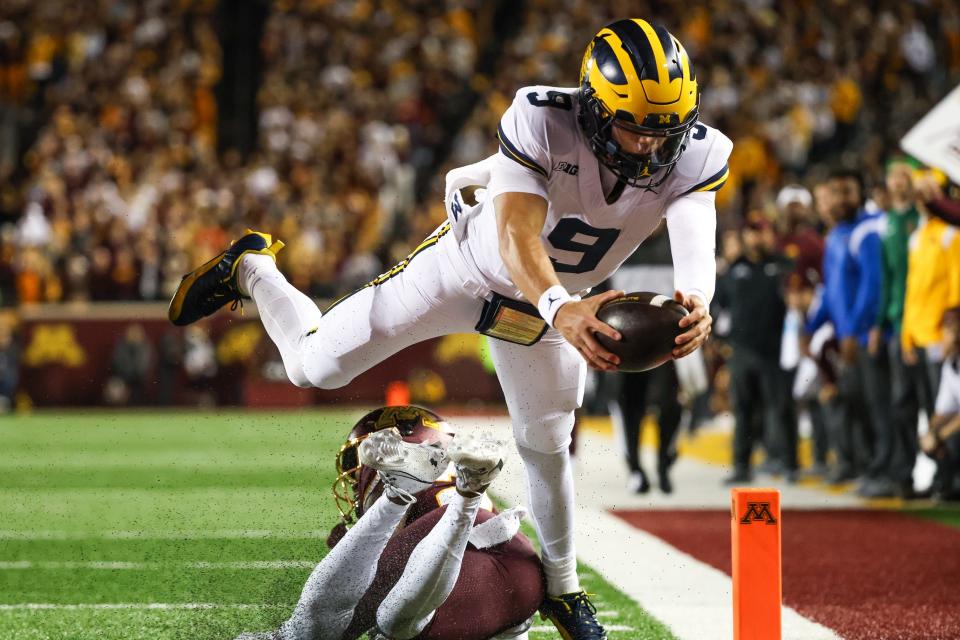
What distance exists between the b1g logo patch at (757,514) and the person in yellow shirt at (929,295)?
444cm

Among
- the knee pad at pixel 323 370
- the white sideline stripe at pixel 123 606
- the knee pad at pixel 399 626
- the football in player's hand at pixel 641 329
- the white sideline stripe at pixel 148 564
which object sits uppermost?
the football in player's hand at pixel 641 329

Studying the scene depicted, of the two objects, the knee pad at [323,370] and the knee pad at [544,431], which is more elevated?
the knee pad at [323,370]

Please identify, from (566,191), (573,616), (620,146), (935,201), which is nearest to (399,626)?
(573,616)

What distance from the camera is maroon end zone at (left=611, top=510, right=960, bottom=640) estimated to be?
14.4 ft

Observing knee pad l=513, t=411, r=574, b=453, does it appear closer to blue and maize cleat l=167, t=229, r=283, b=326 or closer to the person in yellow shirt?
blue and maize cleat l=167, t=229, r=283, b=326

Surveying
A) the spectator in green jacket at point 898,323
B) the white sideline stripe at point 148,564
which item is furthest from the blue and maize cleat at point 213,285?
the spectator in green jacket at point 898,323

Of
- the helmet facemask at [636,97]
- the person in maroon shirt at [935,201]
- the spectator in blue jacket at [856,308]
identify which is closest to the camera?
the helmet facemask at [636,97]

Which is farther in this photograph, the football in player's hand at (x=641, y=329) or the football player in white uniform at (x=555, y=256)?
the football player in white uniform at (x=555, y=256)

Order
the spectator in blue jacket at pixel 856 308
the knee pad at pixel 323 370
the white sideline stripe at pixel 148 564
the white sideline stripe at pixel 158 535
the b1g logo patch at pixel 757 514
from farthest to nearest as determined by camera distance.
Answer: the spectator in blue jacket at pixel 856 308
the white sideline stripe at pixel 158 535
the white sideline stripe at pixel 148 564
the knee pad at pixel 323 370
the b1g logo patch at pixel 757 514

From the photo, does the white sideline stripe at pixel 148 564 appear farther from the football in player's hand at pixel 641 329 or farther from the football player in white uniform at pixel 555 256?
the football in player's hand at pixel 641 329

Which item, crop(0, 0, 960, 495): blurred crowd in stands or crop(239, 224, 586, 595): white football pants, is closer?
crop(239, 224, 586, 595): white football pants

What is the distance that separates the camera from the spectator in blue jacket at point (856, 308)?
25.3 feet

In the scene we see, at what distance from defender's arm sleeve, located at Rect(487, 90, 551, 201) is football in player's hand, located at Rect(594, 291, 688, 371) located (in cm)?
51

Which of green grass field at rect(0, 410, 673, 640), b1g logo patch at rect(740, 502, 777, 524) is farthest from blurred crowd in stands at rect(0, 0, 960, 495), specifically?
b1g logo patch at rect(740, 502, 777, 524)
